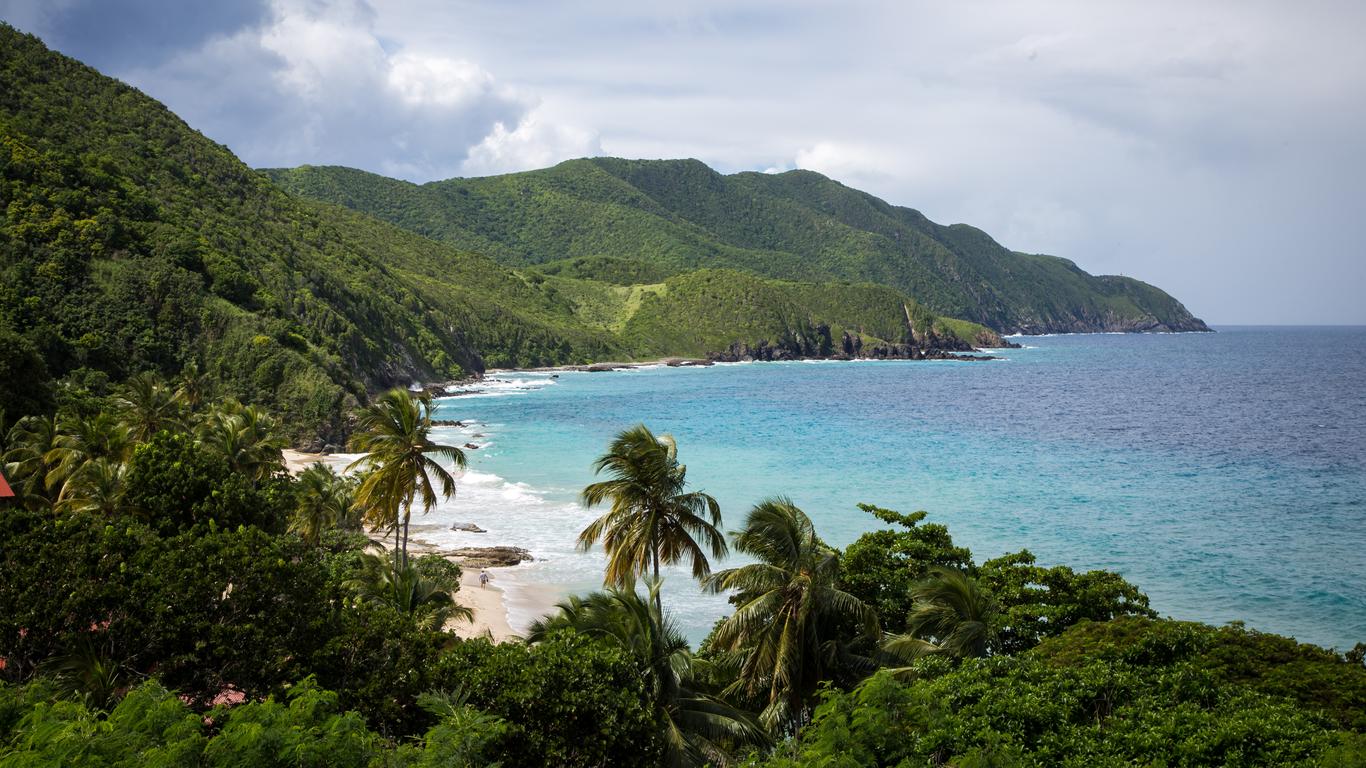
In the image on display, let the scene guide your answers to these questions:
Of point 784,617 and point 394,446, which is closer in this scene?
point 784,617

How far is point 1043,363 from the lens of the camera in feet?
577

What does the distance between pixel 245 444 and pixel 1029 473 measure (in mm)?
48045

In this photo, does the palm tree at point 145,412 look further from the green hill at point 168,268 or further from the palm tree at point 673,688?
the palm tree at point 673,688

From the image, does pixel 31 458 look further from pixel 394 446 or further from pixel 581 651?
pixel 581 651

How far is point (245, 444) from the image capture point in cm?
3155

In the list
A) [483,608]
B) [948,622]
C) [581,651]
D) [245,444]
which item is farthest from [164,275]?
[948,622]

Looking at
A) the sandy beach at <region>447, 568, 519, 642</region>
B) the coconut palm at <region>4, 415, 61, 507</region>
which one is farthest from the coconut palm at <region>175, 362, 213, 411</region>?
the sandy beach at <region>447, 568, 519, 642</region>

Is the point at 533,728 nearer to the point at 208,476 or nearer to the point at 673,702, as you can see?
the point at 673,702

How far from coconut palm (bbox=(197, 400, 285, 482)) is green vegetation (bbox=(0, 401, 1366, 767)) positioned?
12.5 meters

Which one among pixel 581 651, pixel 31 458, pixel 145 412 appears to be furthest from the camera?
pixel 145 412

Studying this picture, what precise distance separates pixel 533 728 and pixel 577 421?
242 feet

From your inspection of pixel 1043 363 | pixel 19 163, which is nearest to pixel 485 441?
pixel 19 163

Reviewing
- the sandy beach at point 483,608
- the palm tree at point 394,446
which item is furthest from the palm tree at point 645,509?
the sandy beach at point 483,608

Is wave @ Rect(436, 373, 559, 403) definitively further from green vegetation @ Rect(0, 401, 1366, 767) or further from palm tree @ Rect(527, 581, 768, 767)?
palm tree @ Rect(527, 581, 768, 767)
